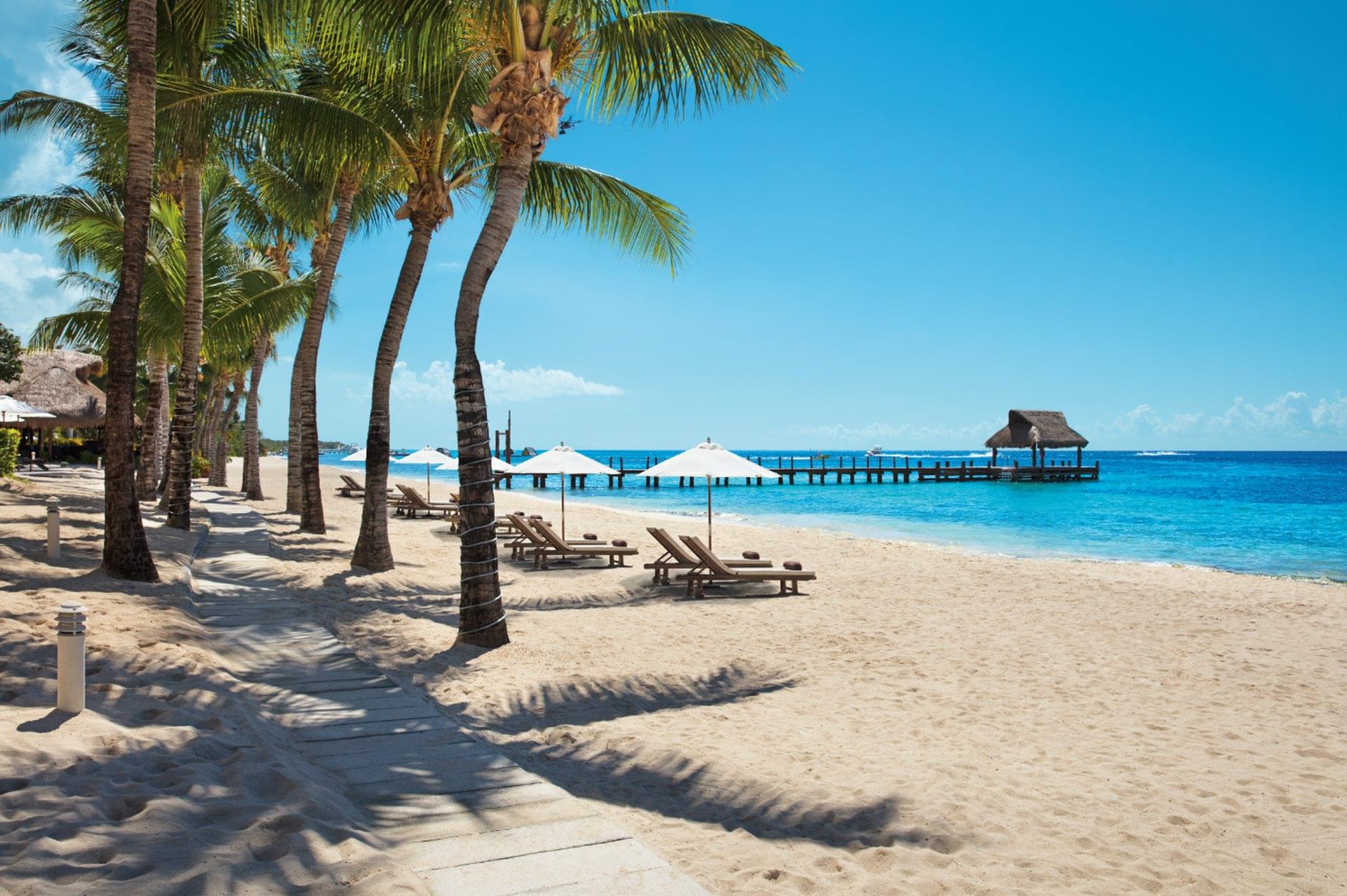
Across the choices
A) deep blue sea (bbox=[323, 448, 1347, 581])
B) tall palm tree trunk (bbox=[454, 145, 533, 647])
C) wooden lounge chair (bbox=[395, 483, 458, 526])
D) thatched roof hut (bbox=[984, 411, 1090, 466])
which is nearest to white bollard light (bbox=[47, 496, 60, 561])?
tall palm tree trunk (bbox=[454, 145, 533, 647])

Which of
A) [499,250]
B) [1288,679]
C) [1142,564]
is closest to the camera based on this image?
[1288,679]

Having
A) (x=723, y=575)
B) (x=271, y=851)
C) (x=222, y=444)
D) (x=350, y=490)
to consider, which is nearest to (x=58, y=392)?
(x=222, y=444)

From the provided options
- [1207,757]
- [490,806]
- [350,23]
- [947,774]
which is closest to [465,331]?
[350,23]

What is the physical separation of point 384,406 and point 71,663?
281 inches

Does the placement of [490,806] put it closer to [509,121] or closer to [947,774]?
[947,774]

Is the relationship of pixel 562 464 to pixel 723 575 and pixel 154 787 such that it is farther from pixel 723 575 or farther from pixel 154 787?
pixel 154 787

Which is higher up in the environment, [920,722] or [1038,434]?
[1038,434]

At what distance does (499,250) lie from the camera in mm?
7367

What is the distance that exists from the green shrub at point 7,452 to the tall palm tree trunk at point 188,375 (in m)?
8.66

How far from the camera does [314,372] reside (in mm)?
14844

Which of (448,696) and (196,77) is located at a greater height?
Result: (196,77)

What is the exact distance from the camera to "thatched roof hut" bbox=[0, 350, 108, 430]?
92.5 feet

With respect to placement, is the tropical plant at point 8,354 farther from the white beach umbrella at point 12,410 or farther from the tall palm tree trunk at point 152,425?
the tall palm tree trunk at point 152,425

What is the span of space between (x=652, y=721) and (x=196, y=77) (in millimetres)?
10845
